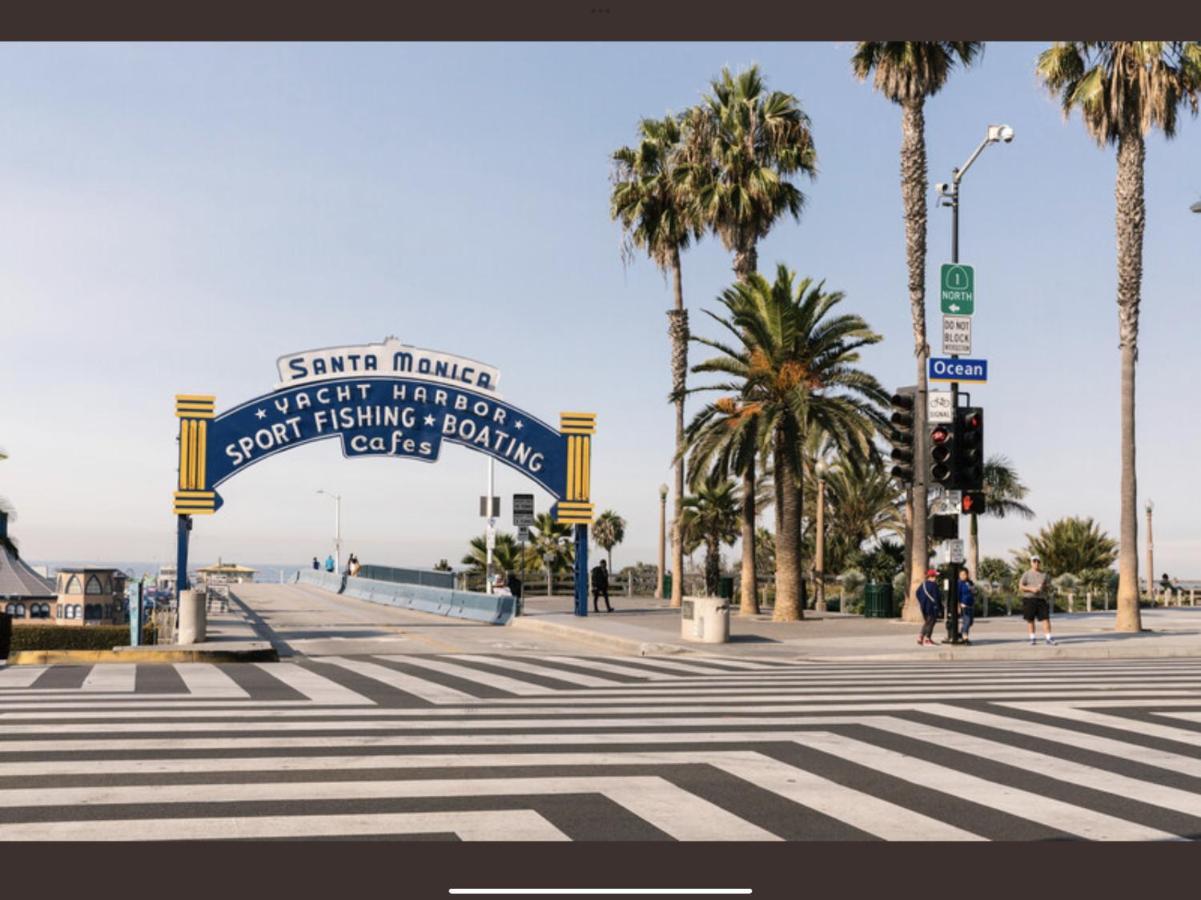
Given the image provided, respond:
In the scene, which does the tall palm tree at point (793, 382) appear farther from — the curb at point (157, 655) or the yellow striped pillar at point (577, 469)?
the curb at point (157, 655)

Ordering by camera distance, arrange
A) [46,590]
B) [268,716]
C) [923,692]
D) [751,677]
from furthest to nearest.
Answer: [46,590] < [751,677] < [923,692] < [268,716]

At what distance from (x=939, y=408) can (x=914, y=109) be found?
12.4 metres

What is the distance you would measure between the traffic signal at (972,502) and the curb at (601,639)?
227 inches

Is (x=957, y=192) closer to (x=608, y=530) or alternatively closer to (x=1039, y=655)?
(x=1039, y=655)

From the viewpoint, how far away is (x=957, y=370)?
24.2 meters

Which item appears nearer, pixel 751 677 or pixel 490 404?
pixel 751 677

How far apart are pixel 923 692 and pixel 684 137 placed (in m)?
28.4

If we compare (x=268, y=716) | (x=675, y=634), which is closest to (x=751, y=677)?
(x=268, y=716)

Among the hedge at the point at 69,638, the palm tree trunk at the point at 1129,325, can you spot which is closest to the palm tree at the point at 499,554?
the hedge at the point at 69,638

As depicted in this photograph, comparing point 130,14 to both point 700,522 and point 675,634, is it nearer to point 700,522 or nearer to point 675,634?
point 675,634

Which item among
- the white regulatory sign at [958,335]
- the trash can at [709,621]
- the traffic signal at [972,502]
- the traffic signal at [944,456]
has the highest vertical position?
the white regulatory sign at [958,335]

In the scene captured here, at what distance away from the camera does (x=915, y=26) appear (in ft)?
15.0

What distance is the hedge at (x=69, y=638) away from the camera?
1490 inches

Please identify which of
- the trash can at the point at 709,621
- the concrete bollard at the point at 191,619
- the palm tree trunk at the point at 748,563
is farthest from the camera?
the palm tree trunk at the point at 748,563
